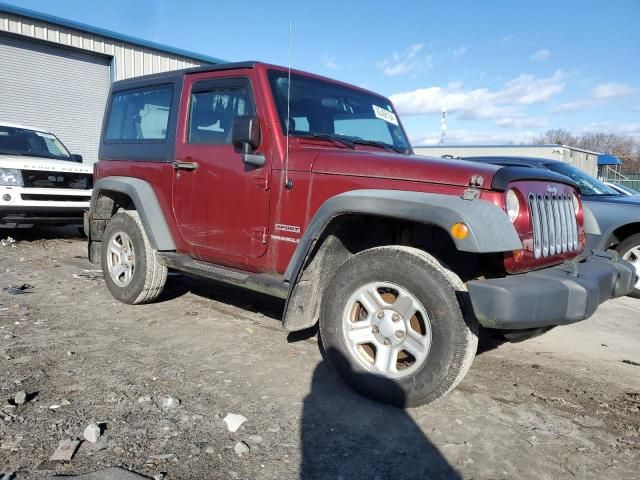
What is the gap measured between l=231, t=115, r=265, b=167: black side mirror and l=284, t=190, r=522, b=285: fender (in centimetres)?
72

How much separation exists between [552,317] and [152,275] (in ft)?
11.2

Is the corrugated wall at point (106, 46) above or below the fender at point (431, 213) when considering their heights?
above

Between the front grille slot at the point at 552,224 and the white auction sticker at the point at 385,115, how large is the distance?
5.70 ft

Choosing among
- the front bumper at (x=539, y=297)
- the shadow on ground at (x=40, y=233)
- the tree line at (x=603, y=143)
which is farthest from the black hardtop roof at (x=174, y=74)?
the tree line at (x=603, y=143)

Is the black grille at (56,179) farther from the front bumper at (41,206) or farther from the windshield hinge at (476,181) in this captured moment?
the windshield hinge at (476,181)

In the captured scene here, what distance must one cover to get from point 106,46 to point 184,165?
12102 mm

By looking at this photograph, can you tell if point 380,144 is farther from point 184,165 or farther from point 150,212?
point 150,212

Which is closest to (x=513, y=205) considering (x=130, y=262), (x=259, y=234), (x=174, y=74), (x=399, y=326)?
(x=399, y=326)

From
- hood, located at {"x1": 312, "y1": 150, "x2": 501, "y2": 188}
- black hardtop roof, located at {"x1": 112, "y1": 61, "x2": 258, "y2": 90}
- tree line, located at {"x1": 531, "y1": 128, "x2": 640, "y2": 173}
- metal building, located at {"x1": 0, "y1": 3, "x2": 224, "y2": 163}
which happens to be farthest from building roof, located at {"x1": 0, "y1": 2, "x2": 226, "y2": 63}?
tree line, located at {"x1": 531, "y1": 128, "x2": 640, "y2": 173}

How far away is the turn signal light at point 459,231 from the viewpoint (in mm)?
2650

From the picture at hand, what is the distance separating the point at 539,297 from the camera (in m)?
2.70

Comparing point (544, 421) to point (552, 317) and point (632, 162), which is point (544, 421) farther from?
point (632, 162)

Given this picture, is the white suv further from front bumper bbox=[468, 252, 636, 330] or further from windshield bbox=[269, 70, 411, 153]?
front bumper bbox=[468, 252, 636, 330]

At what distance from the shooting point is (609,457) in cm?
263
